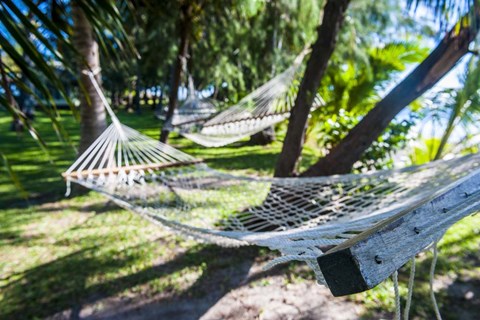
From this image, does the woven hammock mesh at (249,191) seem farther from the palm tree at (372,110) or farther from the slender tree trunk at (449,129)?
the slender tree trunk at (449,129)

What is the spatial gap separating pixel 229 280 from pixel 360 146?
118 cm

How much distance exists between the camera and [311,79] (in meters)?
2.21

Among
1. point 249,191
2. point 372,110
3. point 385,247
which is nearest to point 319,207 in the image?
point 249,191

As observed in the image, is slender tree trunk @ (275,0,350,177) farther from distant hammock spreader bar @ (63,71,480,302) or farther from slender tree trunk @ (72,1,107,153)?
slender tree trunk @ (72,1,107,153)

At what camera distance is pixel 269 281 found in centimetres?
186

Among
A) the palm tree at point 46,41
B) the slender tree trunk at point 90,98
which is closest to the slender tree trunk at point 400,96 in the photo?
the palm tree at point 46,41

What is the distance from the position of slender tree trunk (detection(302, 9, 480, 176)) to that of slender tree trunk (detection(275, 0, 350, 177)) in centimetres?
22

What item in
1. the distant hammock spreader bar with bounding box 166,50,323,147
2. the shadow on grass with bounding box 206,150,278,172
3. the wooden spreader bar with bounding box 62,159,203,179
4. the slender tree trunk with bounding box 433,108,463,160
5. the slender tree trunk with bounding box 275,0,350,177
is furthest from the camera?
the shadow on grass with bounding box 206,150,278,172

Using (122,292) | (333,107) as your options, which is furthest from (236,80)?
(122,292)

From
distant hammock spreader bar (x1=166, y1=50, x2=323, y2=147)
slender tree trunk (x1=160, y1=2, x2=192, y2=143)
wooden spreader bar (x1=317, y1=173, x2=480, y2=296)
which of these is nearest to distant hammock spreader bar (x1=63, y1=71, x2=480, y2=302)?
wooden spreader bar (x1=317, y1=173, x2=480, y2=296)

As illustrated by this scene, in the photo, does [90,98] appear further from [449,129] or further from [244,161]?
[449,129]

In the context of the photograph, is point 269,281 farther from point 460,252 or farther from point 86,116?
point 86,116

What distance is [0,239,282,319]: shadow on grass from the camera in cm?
168

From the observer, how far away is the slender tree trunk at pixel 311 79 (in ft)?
6.85
